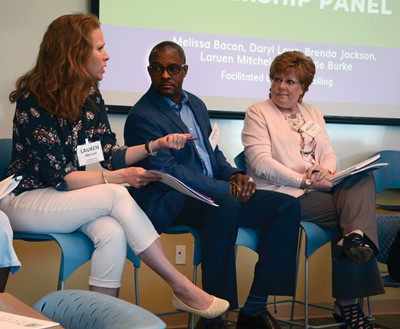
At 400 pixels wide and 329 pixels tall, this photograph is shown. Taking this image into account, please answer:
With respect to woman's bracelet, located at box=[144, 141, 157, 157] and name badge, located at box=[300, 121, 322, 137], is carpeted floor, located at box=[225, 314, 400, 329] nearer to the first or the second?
name badge, located at box=[300, 121, 322, 137]

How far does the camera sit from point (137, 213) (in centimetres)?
261

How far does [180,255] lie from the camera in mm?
3811

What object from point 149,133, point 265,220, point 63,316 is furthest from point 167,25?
point 63,316

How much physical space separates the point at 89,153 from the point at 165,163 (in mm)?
353

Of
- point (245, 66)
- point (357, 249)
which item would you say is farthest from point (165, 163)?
point (245, 66)

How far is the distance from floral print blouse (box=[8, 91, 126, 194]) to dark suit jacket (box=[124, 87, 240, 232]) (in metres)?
→ 0.29

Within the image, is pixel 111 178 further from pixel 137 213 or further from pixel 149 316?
pixel 149 316

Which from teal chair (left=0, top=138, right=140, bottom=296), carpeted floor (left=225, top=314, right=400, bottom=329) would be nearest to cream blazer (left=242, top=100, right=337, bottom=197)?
carpeted floor (left=225, top=314, right=400, bottom=329)

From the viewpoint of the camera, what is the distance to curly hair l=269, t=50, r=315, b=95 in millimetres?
3484

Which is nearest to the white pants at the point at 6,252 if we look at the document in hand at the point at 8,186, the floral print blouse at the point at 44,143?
the document in hand at the point at 8,186

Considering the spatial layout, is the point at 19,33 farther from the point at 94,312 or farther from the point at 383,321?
the point at 94,312

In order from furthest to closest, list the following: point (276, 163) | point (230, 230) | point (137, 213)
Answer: point (276, 163) → point (230, 230) → point (137, 213)

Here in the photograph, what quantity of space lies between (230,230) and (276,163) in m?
0.58

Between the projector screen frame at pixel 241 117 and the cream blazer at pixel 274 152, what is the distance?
1.26 ft
